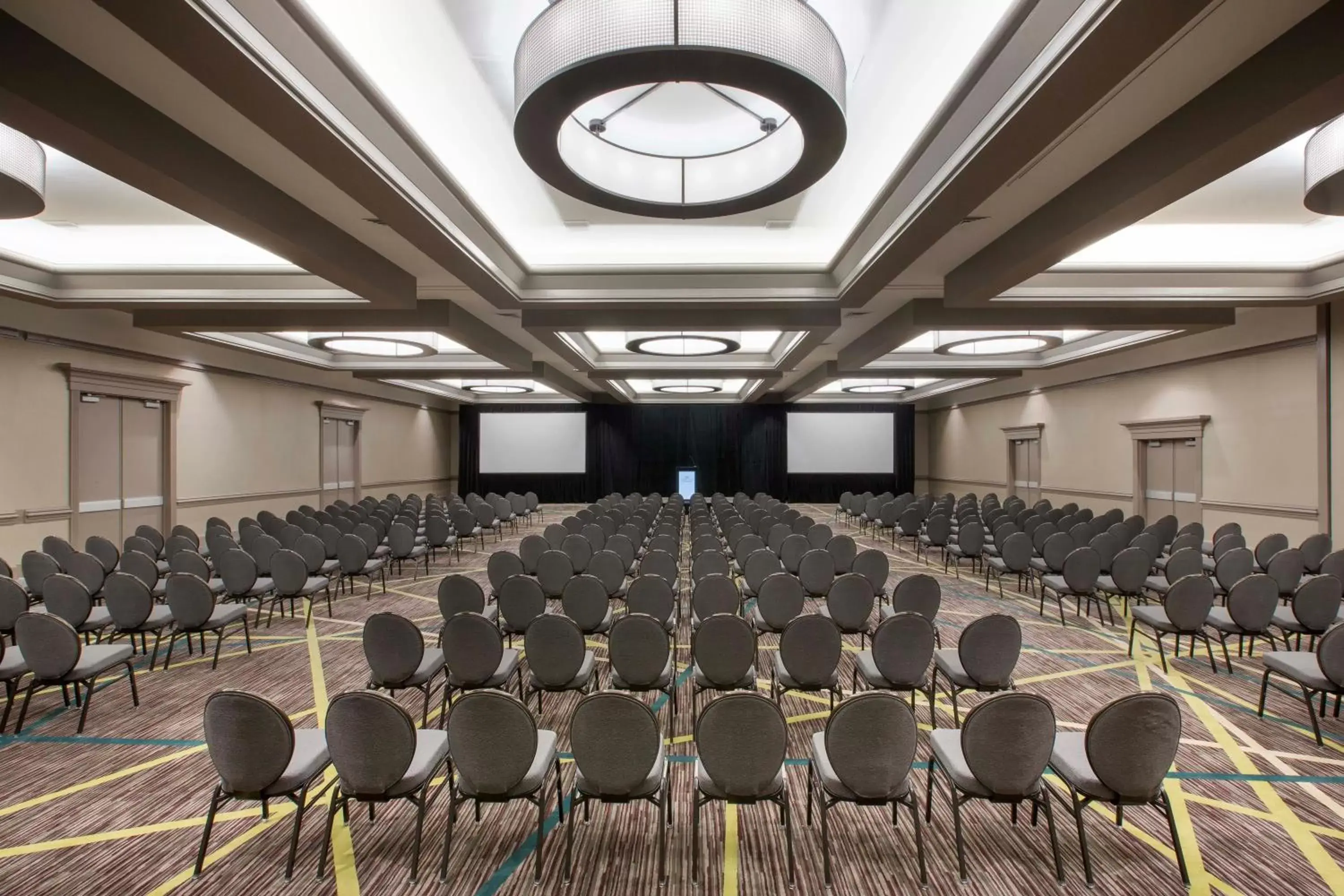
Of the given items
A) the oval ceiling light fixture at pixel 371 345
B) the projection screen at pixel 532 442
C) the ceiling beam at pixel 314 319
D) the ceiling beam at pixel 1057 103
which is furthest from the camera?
the projection screen at pixel 532 442

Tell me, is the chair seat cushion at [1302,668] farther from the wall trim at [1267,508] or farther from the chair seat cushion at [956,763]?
the wall trim at [1267,508]

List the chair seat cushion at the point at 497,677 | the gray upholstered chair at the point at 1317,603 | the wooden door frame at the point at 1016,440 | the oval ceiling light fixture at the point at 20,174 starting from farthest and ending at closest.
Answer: the wooden door frame at the point at 1016,440 < the gray upholstered chair at the point at 1317,603 < the chair seat cushion at the point at 497,677 < the oval ceiling light fixture at the point at 20,174

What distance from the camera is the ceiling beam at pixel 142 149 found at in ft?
9.46

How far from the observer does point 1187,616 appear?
5191 mm

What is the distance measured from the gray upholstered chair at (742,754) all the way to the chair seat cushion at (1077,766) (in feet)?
4.10

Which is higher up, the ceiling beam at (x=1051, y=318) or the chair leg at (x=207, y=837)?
the ceiling beam at (x=1051, y=318)

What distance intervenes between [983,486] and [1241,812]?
1539 cm

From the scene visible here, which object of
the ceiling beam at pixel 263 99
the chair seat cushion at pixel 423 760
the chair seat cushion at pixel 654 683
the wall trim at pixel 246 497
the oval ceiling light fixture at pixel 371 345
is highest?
the oval ceiling light fixture at pixel 371 345

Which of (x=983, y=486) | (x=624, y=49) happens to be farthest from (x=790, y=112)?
(x=983, y=486)

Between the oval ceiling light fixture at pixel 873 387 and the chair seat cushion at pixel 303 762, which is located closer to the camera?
the chair seat cushion at pixel 303 762

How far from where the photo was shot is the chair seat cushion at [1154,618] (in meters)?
5.31

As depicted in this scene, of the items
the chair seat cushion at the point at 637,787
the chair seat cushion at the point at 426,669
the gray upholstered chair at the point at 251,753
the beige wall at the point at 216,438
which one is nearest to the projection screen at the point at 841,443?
the beige wall at the point at 216,438

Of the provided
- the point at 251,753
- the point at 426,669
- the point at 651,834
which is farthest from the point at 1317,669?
the point at 251,753

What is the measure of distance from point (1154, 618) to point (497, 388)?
15.9 m
